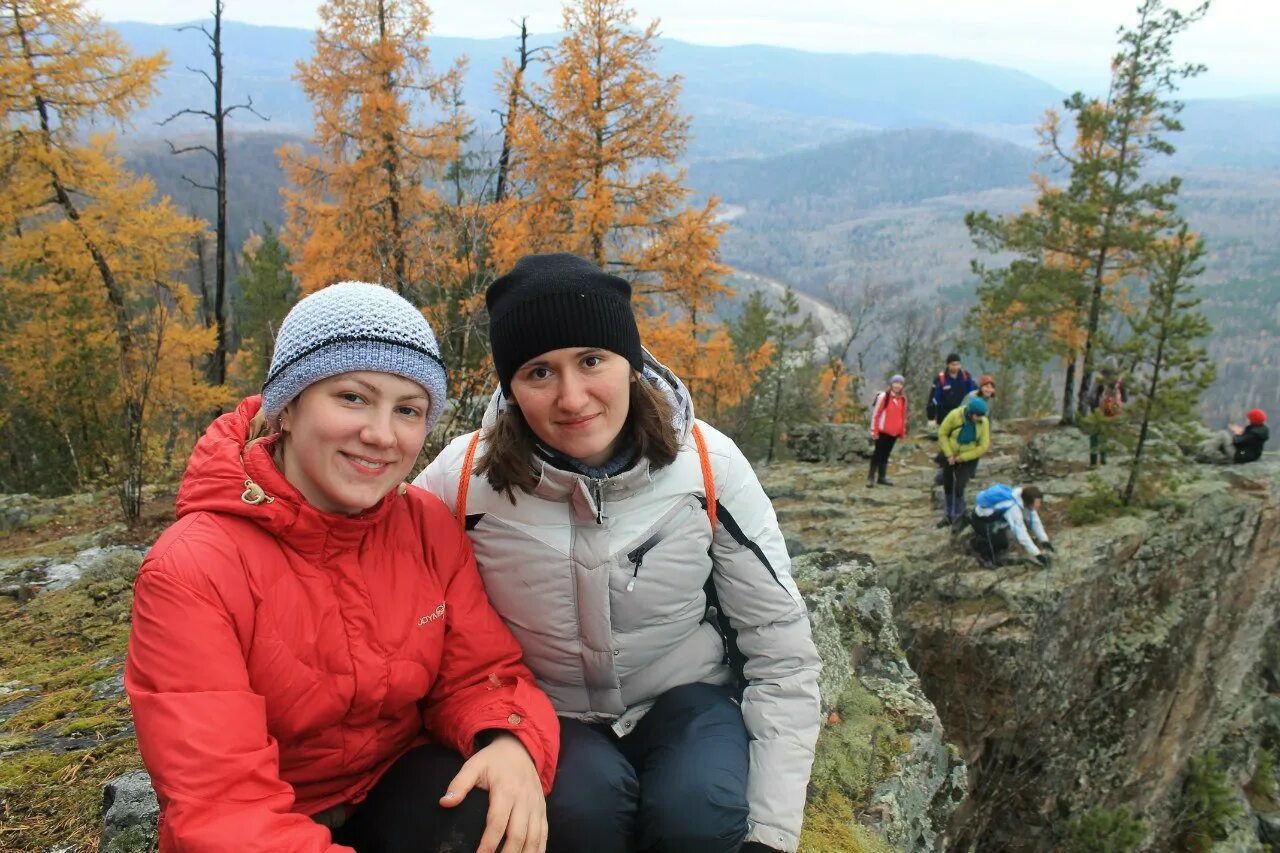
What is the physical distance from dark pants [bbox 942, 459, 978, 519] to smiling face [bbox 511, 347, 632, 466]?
27.0 feet

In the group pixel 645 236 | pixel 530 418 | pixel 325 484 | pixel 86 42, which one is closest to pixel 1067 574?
pixel 645 236

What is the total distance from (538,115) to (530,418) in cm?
1016

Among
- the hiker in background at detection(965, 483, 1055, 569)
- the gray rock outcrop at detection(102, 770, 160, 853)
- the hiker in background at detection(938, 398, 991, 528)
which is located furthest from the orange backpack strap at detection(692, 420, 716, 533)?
the hiker in background at detection(938, 398, 991, 528)

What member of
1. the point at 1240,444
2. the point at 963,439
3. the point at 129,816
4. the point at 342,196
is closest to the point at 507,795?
the point at 129,816

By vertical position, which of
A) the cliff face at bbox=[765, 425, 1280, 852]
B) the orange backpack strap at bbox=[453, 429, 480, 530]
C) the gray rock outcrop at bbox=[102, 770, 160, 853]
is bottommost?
the cliff face at bbox=[765, 425, 1280, 852]

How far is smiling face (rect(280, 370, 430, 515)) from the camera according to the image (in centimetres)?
156

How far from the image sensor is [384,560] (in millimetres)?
1709

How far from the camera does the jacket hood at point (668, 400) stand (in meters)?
2.06

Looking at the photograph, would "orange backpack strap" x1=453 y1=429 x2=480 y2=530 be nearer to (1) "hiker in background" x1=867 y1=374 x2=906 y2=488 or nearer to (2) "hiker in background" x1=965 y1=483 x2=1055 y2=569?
(2) "hiker in background" x1=965 y1=483 x2=1055 y2=569

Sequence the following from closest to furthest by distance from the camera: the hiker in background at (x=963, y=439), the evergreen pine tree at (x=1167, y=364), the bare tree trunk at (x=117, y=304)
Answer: the bare tree trunk at (x=117, y=304) → the hiker in background at (x=963, y=439) → the evergreen pine tree at (x=1167, y=364)

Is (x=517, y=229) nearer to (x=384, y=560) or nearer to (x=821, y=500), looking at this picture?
(x=821, y=500)

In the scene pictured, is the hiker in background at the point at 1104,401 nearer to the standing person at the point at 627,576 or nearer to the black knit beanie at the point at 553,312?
the standing person at the point at 627,576

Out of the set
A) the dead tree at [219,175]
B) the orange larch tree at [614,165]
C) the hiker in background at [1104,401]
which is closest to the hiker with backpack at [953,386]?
the hiker in background at [1104,401]

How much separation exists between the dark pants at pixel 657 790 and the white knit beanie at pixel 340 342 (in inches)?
41.6
